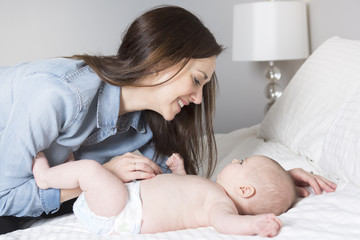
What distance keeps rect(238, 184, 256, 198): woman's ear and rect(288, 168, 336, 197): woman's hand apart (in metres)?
0.20

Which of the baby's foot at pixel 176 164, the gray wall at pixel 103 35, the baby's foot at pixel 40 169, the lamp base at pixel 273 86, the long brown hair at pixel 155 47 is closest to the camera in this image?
the baby's foot at pixel 40 169

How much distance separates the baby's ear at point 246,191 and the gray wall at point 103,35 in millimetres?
1907

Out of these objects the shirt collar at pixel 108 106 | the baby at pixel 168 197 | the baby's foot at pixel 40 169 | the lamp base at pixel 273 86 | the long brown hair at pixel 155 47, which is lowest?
the lamp base at pixel 273 86

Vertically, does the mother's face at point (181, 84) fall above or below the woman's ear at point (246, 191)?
above

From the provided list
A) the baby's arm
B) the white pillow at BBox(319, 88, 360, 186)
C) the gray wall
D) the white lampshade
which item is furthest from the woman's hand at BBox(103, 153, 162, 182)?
the gray wall

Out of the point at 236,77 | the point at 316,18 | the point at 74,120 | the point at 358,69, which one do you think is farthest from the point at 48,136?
the point at 236,77

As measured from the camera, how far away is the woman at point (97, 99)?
47.3 inches

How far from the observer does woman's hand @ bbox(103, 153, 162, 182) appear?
124cm

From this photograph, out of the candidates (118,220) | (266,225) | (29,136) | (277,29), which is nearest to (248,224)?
(266,225)

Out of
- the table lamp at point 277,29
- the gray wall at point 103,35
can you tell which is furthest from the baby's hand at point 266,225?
the gray wall at point 103,35

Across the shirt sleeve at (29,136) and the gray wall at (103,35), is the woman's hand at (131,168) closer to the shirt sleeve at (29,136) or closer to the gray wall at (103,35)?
the shirt sleeve at (29,136)

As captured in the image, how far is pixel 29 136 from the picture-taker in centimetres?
117

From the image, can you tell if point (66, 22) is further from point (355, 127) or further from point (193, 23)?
point (355, 127)

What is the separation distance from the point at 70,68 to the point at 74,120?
0.48 ft
